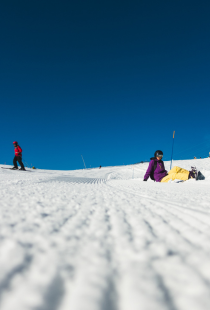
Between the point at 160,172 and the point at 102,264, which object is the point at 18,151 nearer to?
the point at 160,172

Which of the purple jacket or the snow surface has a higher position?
the purple jacket

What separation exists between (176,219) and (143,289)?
35 centimetres

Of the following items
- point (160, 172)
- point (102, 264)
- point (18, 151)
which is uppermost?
point (18, 151)

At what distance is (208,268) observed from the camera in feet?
1.01

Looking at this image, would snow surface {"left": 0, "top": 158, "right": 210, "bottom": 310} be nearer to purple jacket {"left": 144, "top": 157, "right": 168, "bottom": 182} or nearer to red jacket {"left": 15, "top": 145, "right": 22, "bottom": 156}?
purple jacket {"left": 144, "top": 157, "right": 168, "bottom": 182}

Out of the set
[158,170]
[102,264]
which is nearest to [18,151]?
[158,170]

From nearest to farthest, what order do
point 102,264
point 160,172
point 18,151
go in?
1. point 102,264
2. point 160,172
3. point 18,151

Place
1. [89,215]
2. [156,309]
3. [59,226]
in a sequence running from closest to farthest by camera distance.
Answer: [156,309] → [59,226] → [89,215]

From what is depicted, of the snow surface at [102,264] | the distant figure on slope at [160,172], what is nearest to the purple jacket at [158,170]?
the distant figure on slope at [160,172]

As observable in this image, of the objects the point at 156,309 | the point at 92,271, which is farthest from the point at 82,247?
the point at 156,309

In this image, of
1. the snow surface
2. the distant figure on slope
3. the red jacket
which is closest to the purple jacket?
the distant figure on slope

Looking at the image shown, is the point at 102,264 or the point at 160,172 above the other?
the point at 160,172

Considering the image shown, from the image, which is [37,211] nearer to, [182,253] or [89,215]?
[89,215]

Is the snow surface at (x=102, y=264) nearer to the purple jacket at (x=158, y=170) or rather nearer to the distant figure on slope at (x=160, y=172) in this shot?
the distant figure on slope at (x=160, y=172)
